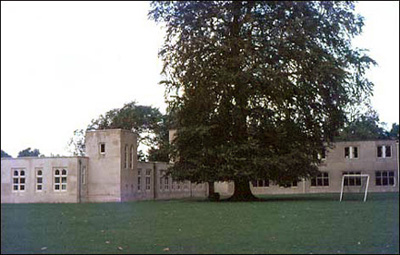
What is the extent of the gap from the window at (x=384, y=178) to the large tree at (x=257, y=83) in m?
33.7

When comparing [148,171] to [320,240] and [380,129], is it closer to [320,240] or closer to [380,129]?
[320,240]

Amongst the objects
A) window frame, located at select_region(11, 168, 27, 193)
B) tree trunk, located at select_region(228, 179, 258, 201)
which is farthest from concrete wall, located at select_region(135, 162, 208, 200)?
tree trunk, located at select_region(228, 179, 258, 201)

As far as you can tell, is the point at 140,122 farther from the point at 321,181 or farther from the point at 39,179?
the point at 39,179

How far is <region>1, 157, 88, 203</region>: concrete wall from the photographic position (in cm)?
4491

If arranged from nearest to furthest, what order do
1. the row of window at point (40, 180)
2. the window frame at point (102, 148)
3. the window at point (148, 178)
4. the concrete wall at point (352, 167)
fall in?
the row of window at point (40, 180) → the window frame at point (102, 148) → the window at point (148, 178) → the concrete wall at point (352, 167)

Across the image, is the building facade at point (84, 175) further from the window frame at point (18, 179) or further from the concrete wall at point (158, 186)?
the concrete wall at point (158, 186)

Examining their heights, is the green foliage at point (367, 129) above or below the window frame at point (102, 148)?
above

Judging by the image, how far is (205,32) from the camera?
1542 inches

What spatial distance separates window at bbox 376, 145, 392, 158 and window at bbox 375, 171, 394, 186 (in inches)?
79.2

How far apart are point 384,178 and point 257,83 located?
1555 inches

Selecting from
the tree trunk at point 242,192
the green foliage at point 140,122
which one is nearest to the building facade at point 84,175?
the tree trunk at point 242,192

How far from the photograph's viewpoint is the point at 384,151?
7131 centimetres

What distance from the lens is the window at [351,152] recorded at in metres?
72.6

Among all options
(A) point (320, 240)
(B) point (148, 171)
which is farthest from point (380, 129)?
(A) point (320, 240)
